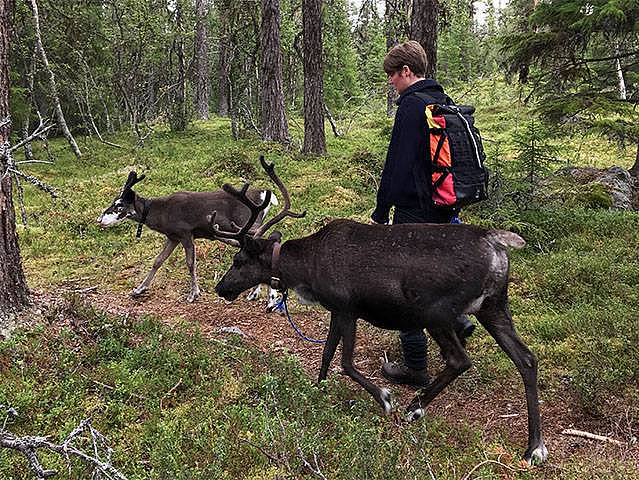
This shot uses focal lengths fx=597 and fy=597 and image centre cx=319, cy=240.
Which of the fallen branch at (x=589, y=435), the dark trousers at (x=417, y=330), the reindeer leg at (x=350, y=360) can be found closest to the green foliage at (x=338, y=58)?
the dark trousers at (x=417, y=330)

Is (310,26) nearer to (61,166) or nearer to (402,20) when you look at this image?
(402,20)

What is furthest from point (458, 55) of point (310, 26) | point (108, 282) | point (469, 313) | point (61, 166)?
point (469, 313)

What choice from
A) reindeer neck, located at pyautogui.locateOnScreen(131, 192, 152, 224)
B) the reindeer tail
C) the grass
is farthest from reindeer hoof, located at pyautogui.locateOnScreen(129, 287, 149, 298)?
the reindeer tail

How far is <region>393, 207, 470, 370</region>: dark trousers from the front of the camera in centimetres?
564

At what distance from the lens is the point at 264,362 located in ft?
20.3

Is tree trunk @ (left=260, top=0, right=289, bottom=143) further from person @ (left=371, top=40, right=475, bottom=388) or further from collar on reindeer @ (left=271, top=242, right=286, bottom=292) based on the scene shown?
person @ (left=371, top=40, right=475, bottom=388)

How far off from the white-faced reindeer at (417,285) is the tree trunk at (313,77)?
11.5m

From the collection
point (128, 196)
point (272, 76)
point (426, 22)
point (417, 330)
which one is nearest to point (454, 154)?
point (417, 330)

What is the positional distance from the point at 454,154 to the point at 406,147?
1.41ft

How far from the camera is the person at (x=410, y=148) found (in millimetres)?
5309

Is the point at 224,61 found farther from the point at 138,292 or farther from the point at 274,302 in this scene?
the point at 274,302

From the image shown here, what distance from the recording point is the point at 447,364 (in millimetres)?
5379

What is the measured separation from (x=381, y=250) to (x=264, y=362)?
1.85 metres

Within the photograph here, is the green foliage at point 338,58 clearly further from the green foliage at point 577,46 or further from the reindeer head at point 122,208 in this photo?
the reindeer head at point 122,208
